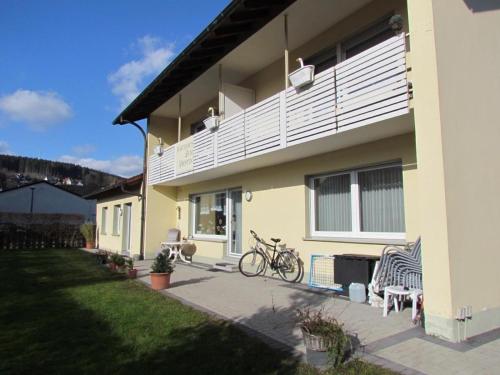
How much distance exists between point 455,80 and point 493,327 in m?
3.19

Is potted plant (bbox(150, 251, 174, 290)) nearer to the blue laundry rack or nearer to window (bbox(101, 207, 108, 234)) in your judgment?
the blue laundry rack

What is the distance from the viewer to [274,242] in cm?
968

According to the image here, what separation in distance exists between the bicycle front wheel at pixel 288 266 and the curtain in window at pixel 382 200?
6.26ft

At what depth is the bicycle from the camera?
347 inches

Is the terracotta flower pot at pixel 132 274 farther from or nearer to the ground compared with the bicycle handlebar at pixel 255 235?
nearer to the ground

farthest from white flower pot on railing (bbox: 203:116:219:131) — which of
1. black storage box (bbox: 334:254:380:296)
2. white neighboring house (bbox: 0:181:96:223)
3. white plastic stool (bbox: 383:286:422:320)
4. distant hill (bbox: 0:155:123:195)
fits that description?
distant hill (bbox: 0:155:123:195)

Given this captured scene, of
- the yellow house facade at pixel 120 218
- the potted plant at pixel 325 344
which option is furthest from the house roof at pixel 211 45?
the potted plant at pixel 325 344

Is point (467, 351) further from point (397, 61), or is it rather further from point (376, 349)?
point (397, 61)

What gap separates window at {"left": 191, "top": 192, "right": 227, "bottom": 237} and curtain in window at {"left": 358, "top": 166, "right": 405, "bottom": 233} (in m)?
5.79

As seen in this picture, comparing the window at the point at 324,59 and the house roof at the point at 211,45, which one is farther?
the window at the point at 324,59

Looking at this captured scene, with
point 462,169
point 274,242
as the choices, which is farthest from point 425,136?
point 274,242

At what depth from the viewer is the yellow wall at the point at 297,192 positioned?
661cm

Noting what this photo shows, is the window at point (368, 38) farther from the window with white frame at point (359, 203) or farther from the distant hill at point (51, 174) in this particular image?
the distant hill at point (51, 174)

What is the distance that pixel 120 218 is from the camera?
1878 cm
